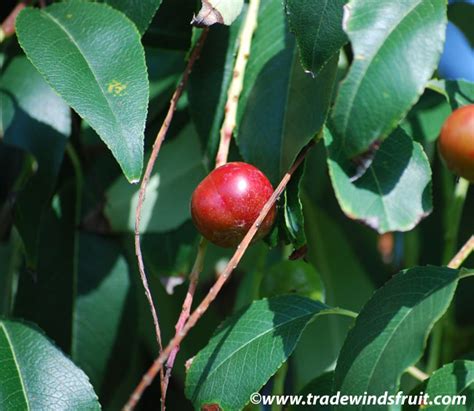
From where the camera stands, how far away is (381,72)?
63 centimetres

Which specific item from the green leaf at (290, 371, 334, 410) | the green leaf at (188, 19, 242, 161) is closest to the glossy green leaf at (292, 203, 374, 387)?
the green leaf at (290, 371, 334, 410)

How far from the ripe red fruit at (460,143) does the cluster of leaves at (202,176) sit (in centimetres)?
2

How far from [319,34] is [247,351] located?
0.26 m

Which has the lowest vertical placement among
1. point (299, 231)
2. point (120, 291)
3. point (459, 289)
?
point (459, 289)

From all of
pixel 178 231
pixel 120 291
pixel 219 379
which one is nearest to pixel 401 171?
pixel 219 379

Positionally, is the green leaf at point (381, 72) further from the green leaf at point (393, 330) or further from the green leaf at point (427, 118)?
the green leaf at point (427, 118)

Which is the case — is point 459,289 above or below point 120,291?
below

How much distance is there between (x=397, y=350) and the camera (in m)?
0.63

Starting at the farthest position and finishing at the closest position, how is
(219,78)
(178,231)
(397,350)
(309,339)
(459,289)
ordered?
(459,289) < (309,339) < (178,231) < (219,78) < (397,350)

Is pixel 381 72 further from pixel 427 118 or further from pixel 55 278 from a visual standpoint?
pixel 55 278

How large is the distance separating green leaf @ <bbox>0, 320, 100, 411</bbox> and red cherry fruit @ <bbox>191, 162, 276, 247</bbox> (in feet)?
0.62

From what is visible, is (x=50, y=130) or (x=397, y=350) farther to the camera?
(x=50, y=130)

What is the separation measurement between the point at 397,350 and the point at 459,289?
2.21 ft

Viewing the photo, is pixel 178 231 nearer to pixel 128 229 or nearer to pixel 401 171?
pixel 128 229
